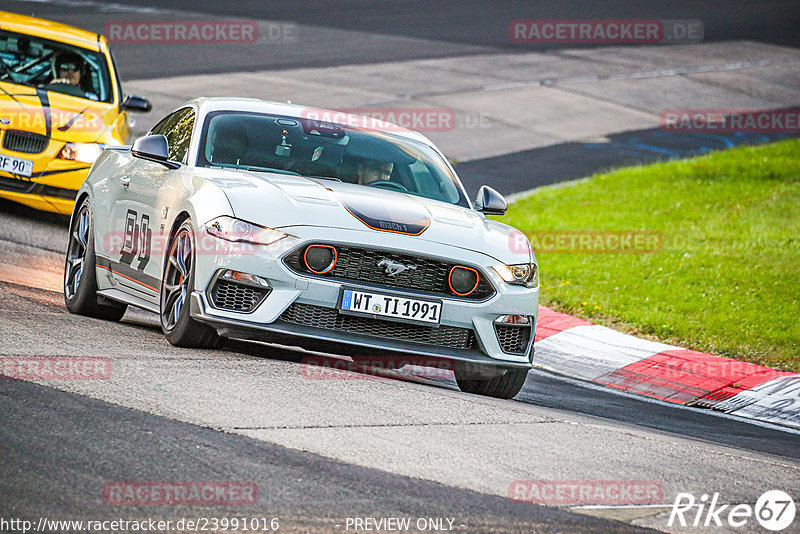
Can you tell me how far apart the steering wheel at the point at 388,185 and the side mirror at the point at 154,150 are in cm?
124

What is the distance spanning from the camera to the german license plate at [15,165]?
1231 cm

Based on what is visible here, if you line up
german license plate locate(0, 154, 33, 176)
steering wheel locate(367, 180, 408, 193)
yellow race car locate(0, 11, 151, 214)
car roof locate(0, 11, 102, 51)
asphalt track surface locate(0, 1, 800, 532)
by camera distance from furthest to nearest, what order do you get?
car roof locate(0, 11, 102, 51) → yellow race car locate(0, 11, 151, 214) → german license plate locate(0, 154, 33, 176) → steering wheel locate(367, 180, 408, 193) → asphalt track surface locate(0, 1, 800, 532)

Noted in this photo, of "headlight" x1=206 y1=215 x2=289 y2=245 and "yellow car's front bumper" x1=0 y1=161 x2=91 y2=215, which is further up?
"headlight" x1=206 y1=215 x2=289 y2=245

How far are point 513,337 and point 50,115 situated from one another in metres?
6.82

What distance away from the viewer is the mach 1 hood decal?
23.5 ft

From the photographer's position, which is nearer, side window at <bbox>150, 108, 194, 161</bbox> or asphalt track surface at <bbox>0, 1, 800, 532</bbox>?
asphalt track surface at <bbox>0, 1, 800, 532</bbox>

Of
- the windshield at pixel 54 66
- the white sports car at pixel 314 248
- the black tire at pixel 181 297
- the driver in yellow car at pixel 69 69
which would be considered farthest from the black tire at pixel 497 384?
the driver in yellow car at pixel 69 69

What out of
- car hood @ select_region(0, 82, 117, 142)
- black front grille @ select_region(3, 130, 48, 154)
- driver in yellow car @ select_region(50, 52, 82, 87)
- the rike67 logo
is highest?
driver in yellow car @ select_region(50, 52, 82, 87)

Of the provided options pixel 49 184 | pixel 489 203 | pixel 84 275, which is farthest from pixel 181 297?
pixel 49 184

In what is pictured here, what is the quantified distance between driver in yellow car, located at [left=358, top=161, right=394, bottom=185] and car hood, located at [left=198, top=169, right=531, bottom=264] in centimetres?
27

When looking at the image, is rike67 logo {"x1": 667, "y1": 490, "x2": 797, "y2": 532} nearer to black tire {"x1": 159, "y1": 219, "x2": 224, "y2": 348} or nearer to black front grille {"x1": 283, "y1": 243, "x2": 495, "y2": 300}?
black front grille {"x1": 283, "y1": 243, "x2": 495, "y2": 300}

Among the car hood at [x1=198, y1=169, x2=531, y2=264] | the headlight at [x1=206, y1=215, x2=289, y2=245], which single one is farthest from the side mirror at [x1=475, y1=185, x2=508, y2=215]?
the headlight at [x1=206, y1=215, x2=289, y2=245]

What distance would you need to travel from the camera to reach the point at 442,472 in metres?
5.31

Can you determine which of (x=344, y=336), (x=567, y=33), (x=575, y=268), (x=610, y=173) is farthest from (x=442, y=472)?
(x=567, y=33)
